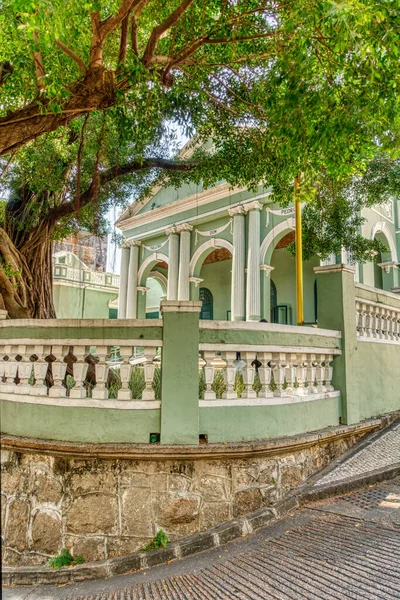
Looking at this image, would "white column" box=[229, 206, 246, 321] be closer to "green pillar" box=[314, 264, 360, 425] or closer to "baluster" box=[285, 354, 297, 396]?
"green pillar" box=[314, 264, 360, 425]

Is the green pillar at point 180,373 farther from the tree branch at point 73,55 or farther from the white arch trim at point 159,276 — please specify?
the white arch trim at point 159,276

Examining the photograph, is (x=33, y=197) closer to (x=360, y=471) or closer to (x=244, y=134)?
(x=244, y=134)

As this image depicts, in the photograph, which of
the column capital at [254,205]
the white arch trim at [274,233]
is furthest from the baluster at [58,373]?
the column capital at [254,205]

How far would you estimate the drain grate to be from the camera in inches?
139

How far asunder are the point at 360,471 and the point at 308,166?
3.46 m

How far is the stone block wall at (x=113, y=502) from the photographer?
3.37 meters

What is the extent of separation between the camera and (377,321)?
545 centimetres

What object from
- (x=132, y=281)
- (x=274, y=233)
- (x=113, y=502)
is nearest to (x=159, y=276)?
(x=132, y=281)

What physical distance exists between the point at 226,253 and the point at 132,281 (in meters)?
3.80

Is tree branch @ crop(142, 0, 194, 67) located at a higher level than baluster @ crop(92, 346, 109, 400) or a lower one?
higher

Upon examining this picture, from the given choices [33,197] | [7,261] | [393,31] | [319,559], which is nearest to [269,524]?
[319,559]

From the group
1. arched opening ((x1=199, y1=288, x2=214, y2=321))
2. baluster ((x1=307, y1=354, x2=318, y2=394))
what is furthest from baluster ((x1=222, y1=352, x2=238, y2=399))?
arched opening ((x1=199, y1=288, x2=214, y2=321))

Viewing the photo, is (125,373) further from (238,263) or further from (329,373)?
(238,263)

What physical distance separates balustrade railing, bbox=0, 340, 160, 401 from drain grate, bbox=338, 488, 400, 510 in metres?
2.04
